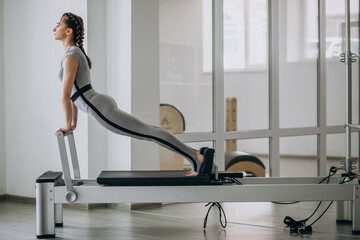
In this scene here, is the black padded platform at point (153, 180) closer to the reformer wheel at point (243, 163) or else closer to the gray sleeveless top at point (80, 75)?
the gray sleeveless top at point (80, 75)

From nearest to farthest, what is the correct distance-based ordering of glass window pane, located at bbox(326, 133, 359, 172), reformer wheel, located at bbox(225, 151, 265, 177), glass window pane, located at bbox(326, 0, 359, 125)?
reformer wheel, located at bbox(225, 151, 265, 177), glass window pane, located at bbox(326, 0, 359, 125), glass window pane, located at bbox(326, 133, 359, 172)

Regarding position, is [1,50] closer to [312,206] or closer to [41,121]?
[41,121]

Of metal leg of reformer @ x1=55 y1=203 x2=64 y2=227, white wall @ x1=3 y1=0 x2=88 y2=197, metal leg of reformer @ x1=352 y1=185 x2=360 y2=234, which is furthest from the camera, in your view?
white wall @ x1=3 y1=0 x2=88 y2=197

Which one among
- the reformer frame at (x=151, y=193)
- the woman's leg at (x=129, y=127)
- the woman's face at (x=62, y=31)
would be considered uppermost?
the woman's face at (x=62, y=31)

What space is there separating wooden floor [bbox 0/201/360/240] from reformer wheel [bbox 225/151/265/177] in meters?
0.51

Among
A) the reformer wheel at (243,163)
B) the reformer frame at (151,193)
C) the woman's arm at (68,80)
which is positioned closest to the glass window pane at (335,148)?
the reformer wheel at (243,163)

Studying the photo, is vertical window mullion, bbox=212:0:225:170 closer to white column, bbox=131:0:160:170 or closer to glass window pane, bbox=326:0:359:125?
white column, bbox=131:0:160:170

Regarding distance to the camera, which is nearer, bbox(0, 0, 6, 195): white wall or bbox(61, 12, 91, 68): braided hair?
bbox(61, 12, 91, 68): braided hair

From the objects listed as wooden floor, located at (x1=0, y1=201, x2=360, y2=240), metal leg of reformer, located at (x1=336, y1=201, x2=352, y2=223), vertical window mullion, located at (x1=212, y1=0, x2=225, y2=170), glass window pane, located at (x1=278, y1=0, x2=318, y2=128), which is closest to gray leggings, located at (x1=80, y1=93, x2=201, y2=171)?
wooden floor, located at (x1=0, y1=201, x2=360, y2=240)

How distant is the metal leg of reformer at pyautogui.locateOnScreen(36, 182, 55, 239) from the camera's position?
359 centimetres

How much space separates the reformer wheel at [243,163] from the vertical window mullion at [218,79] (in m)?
0.11

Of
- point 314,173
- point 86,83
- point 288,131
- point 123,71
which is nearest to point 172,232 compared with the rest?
point 86,83

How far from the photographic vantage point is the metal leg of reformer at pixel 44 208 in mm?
3594

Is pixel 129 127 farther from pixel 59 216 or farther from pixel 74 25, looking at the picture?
pixel 59 216
